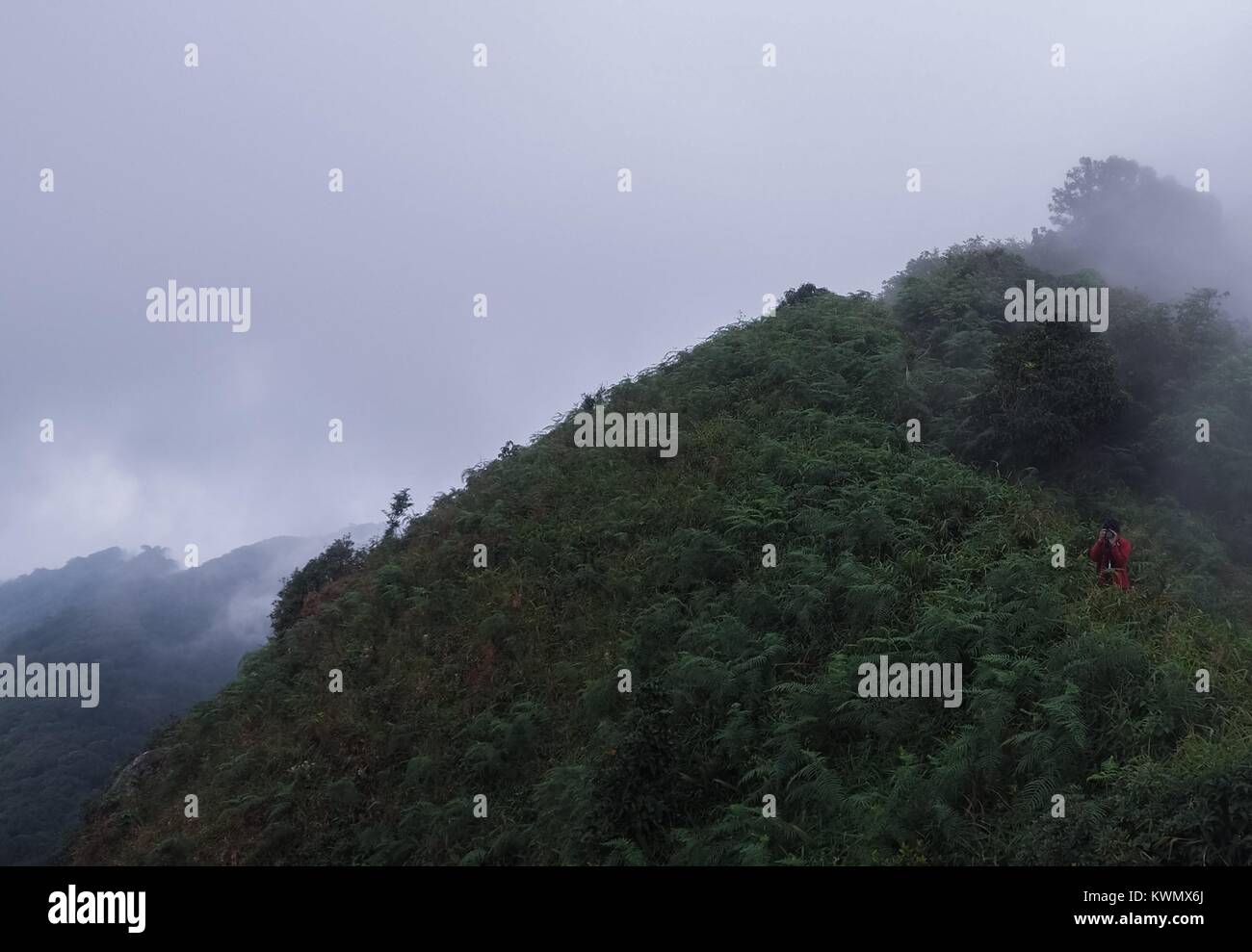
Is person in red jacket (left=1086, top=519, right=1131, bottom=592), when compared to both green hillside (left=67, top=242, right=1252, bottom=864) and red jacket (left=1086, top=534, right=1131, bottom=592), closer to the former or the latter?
red jacket (left=1086, top=534, right=1131, bottom=592)

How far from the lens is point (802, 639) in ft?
35.3

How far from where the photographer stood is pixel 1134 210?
45.6 m

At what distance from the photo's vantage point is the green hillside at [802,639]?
7.68 meters

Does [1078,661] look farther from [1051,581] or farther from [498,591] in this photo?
[498,591]

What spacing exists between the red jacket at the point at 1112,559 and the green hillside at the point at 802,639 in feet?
0.62

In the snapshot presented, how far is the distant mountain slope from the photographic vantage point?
33.2m

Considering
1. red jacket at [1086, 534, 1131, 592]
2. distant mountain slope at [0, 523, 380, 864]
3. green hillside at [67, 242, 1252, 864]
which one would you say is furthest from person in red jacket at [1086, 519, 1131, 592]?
distant mountain slope at [0, 523, 380, 864]

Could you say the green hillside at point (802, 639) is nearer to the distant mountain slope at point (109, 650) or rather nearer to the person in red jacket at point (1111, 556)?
the person in red jacket at point (1111, 556)

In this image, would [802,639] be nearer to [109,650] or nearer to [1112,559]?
[1112,559]

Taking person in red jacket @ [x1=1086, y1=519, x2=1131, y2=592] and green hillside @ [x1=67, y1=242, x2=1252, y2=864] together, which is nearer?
green hillside @ [x1=67, y1=242, x2=1252, y2=864]

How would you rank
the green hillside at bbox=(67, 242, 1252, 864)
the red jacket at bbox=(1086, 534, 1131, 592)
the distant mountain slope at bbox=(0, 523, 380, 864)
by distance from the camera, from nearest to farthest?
the green hillside at bbox=(67, 242, 1252, 864)
the red jacket at bbox=(1086, 534, 1131, 592)
the distant mountain slope at bbox=(0, 523, 380, 864)

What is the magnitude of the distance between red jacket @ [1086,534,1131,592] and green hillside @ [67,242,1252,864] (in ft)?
0.62

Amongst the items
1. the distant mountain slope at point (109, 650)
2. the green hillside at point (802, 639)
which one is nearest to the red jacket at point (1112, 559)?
the green hillside at point (802, 639)

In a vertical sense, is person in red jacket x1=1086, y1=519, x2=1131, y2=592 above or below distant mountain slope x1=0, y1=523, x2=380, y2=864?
above
